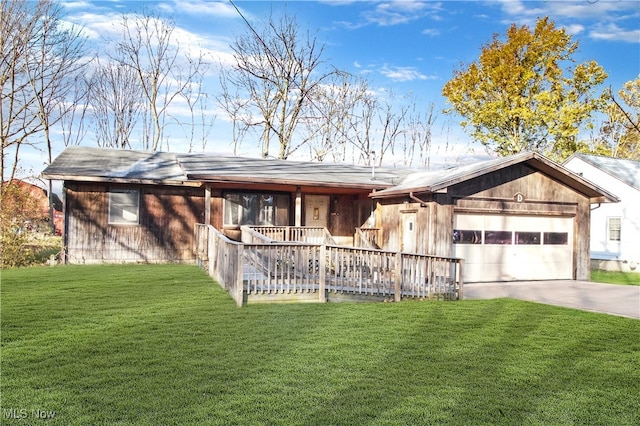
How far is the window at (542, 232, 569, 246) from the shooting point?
587 inches

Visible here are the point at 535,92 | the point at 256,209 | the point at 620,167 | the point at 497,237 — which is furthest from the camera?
the point at 535,92

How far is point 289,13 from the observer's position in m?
33.3

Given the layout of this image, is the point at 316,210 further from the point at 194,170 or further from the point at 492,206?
the point at 492,206

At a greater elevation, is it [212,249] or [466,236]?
[466,236]

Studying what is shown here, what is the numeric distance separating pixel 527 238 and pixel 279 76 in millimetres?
23484

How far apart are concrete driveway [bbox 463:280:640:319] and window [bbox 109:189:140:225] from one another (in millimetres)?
10870

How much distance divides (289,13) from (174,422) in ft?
108

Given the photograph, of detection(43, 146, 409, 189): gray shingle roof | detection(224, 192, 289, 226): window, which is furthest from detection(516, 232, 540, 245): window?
detection(224, 192, 289, 226): window

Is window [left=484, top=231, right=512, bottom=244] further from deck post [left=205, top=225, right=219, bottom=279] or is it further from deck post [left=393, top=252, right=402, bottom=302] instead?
Answer: deck post [left=205, top=225, right=219, bottom=279]

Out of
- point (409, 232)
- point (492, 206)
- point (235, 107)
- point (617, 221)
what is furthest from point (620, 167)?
point (235, 107)

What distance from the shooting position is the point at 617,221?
21.3m

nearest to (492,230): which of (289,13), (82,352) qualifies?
(82,352)

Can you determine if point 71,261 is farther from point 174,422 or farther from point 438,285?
point 174,422

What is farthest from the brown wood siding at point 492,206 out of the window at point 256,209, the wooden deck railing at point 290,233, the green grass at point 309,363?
the green grass at point 309,363
